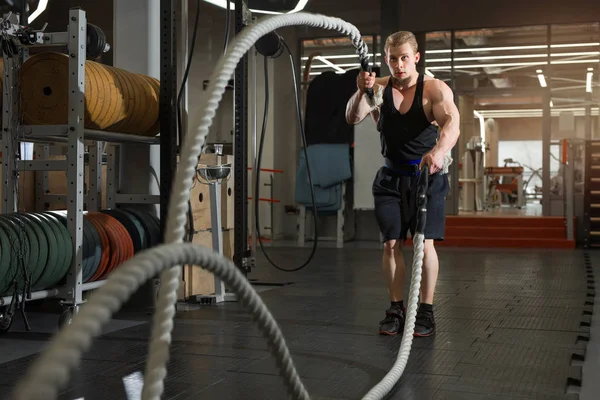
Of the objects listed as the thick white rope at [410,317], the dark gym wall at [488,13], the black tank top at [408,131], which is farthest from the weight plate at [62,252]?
the dark gym wall at [488,13]

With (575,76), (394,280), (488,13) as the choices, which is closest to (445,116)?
(394,280)

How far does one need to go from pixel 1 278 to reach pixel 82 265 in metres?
0.54

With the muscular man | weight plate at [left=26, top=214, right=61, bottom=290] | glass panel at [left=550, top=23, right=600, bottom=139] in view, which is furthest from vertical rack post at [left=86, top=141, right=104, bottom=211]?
glass panel at [left=550, top=23, right=600, bottom=139]

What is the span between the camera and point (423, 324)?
3.94 m

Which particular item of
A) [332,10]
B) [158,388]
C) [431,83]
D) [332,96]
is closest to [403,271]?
[431,83]

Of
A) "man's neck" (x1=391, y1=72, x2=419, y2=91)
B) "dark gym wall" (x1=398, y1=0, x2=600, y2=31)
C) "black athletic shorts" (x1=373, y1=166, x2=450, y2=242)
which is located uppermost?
"dark gym wall" (x1=398, y1=0, x2=600, y2=31)

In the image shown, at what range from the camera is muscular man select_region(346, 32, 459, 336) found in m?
3.84

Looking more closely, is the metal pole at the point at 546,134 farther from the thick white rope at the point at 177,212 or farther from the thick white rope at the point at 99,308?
the thick white rope at the point at 99,308

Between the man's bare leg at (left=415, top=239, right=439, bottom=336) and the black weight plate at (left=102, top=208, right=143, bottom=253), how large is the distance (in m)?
1.92

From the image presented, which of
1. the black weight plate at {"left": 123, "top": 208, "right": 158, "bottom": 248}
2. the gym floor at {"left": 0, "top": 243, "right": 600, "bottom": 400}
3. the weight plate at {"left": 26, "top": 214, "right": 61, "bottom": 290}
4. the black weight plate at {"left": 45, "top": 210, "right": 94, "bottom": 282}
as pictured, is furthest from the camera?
the black weight plate at {"left": 123, "top": 208, "right": 158, "bottom": 248}

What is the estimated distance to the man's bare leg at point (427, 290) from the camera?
389 centimetres

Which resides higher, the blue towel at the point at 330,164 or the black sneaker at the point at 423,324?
the blue towel at the point at 330,164

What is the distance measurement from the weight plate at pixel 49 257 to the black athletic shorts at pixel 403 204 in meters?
1.72

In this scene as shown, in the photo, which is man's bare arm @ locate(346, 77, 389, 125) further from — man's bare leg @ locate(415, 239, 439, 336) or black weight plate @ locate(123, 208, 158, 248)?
black weight plate @ locate(123, 208, 158, 248)
